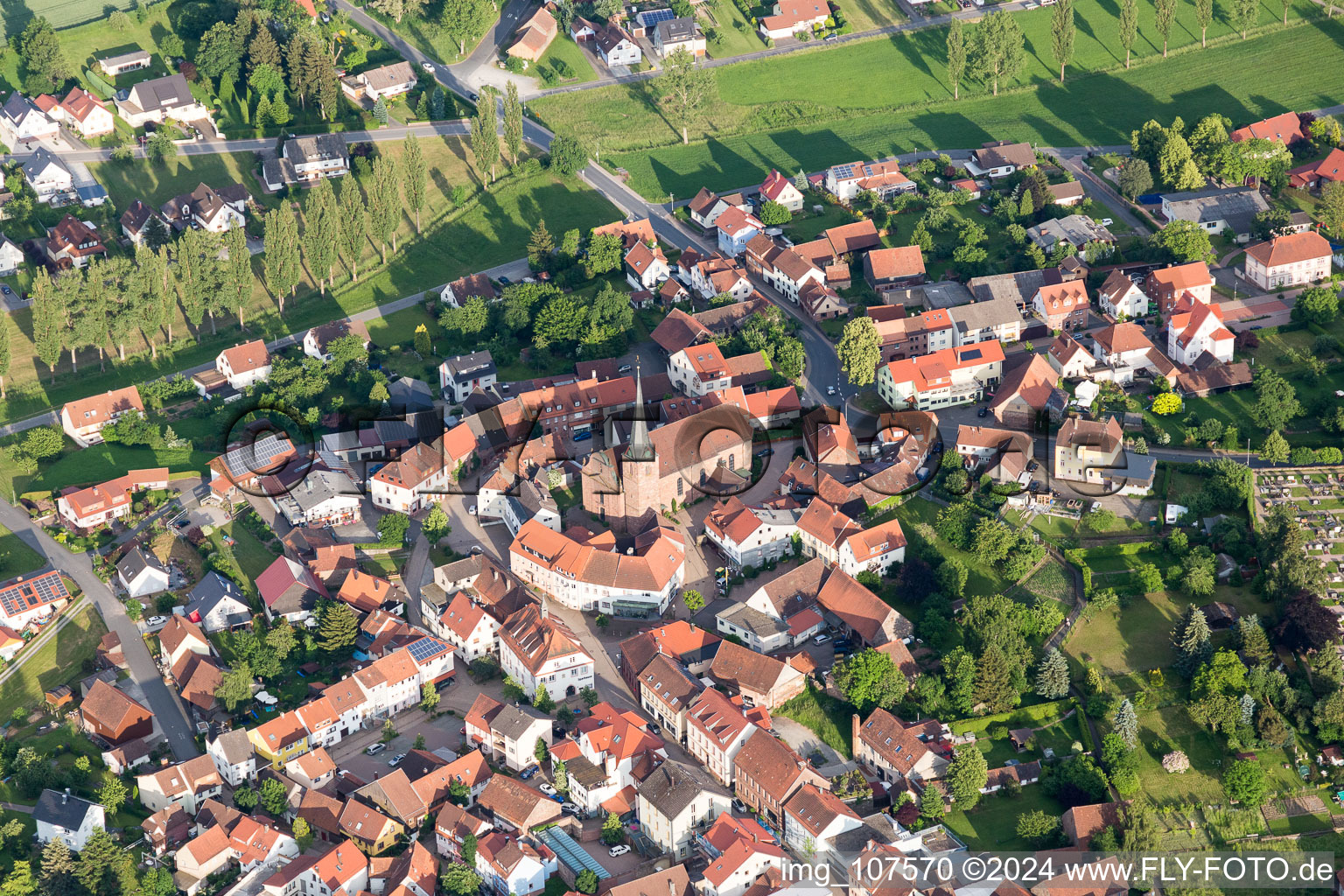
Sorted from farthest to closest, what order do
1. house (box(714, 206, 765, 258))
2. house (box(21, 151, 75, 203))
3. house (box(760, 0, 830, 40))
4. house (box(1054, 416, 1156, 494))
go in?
house (box(760, 0, 830, 40)) < house (box(21, 151, 75, 203)) < house (box(714, 206, 765, 258)) < house (box(1054, 416, 1156, 494))

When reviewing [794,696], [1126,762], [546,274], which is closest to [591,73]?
[546,274]

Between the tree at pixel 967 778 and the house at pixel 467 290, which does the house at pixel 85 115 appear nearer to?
the house at pixel 467 290

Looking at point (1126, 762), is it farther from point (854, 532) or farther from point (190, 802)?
point (190, 802)

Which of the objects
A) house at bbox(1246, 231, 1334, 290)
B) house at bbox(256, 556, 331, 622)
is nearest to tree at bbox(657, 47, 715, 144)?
house at bbox(1246, 231, 1334, 290)

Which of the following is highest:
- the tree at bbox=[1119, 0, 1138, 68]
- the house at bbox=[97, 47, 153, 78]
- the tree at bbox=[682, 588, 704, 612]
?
the house at bbox=[97, 47, 153, 78]

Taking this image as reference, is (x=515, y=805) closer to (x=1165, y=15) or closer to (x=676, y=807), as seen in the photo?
(x=676, y=807)

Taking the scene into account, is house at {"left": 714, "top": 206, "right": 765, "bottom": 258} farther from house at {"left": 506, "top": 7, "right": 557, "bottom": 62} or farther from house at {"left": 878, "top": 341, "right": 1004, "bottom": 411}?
house at {"left": 506, "top": 7, "right": 557, "bottom": 62}

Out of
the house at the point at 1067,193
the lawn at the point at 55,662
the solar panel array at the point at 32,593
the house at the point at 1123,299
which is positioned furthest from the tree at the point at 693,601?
the house at the point at 1067,193
